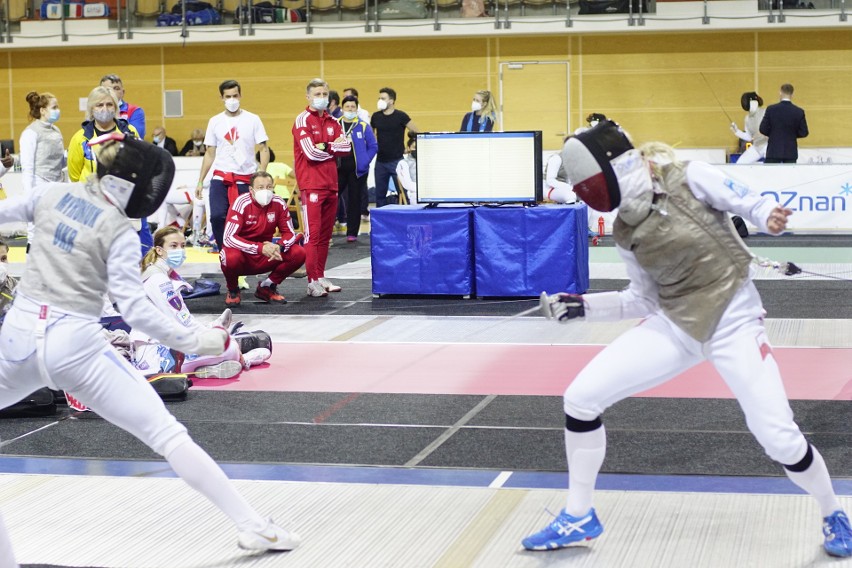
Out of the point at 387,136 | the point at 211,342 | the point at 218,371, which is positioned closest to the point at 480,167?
the point at 218,371

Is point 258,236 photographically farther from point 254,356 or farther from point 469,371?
point 469,371

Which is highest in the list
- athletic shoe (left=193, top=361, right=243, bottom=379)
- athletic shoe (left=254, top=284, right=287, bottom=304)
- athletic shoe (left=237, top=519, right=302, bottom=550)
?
athletic shoe (left=254, top=284, right=287, bottom=304)

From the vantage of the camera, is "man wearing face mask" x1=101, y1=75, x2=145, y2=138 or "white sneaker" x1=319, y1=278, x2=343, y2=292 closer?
"man wearing face mask" x1=101, y1=75, x2=145, y2=138

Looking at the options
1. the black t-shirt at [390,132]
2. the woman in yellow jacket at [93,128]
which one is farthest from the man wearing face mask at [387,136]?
the woman in yellow jacket at [93,128]

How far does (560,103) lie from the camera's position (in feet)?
64.6

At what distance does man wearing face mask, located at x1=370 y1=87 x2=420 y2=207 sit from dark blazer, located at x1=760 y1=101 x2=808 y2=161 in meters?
4.58

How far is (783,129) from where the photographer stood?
47.5 ft

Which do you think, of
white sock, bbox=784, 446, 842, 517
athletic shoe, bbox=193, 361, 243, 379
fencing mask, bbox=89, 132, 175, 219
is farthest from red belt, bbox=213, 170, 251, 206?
white sock, bbox=784, 446, 842, 517

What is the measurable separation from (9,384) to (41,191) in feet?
1.98

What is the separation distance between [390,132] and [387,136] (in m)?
0.07

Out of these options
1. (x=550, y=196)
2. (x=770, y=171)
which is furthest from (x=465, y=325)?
(x=770, y=171)

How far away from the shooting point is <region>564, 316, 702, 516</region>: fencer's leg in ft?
11.3

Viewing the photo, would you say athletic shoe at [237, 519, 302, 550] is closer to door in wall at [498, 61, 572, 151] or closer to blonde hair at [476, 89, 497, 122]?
blonde hair at [476, 89, 497, 122]

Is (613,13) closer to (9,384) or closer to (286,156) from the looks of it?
(286,156)
